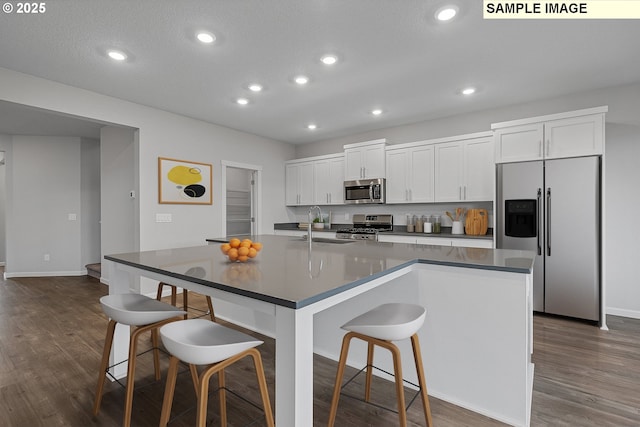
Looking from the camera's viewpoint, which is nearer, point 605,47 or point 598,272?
point 605,47

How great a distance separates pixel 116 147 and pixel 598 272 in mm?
6466

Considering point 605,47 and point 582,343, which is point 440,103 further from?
point 582,343

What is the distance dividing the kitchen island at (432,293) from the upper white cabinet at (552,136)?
1980 mm

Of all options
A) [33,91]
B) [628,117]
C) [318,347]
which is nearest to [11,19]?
[33,91]

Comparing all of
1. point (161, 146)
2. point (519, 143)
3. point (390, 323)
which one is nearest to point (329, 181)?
point (161, 146)

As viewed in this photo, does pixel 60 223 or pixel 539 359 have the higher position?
pixel 60 223

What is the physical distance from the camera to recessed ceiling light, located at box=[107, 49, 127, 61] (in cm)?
274

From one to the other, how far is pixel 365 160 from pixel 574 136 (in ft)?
8.75

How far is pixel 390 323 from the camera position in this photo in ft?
4.98

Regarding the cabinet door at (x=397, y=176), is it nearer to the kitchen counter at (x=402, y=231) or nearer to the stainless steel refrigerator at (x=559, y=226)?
the kitchen counter at (x=402, y=231)

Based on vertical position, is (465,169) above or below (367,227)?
above

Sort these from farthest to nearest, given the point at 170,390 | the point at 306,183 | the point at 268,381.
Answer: the point at 306,183 → the point at 268,381 → the point at 170,390

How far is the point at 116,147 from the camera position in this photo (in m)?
4.98

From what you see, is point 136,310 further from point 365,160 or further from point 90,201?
point 90,201
